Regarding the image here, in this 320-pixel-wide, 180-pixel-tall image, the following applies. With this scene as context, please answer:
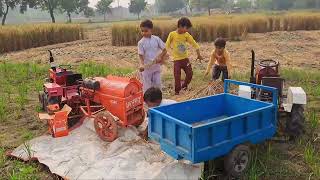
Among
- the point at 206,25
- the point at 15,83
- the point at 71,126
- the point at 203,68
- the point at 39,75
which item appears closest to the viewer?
the point at 71,126

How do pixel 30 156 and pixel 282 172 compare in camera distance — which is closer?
pixel 282 172

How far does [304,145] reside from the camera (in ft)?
16.8

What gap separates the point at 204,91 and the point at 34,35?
16076mm

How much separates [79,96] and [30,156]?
1365mm

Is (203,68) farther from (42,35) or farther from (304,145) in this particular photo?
(42,35)

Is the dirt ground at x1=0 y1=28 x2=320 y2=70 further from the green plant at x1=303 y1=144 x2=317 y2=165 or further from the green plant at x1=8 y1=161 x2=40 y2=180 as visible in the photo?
the green plant at x1=8 y1=161 x2=40 y2=180

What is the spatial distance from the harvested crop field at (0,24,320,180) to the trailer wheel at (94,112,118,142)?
3.16 ft

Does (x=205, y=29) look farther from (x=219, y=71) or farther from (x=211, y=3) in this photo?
(x=211, y=3)

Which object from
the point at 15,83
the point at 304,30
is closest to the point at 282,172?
the point at 15,83

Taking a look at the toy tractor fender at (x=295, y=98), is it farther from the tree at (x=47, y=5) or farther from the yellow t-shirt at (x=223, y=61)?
the tree at (x=47, y=5)

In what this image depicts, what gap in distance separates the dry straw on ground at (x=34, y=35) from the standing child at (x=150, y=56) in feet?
45.1

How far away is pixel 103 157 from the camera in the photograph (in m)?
4.78

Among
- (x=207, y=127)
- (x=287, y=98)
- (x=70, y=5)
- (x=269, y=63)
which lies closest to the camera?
(x=207, y=127)

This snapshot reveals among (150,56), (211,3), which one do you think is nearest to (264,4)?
(211,3)
